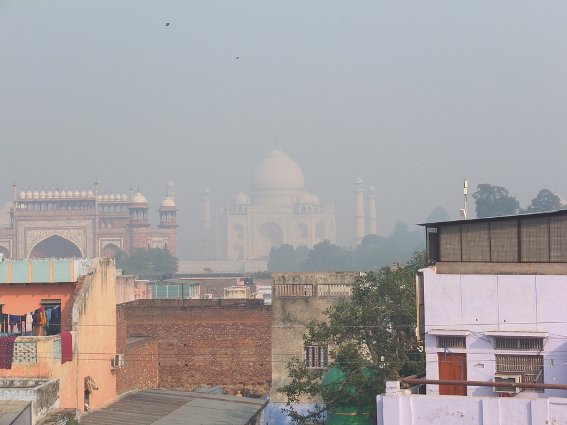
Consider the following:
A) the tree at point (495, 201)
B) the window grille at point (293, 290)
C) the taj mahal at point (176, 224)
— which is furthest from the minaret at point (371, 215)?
the window grille at point (293, 290)

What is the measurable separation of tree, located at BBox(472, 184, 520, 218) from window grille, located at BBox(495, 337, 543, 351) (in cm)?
9867

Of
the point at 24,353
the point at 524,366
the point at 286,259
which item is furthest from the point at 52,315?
the point at 286,259

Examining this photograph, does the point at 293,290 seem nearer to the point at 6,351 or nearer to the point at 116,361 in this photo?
the point at 116,361

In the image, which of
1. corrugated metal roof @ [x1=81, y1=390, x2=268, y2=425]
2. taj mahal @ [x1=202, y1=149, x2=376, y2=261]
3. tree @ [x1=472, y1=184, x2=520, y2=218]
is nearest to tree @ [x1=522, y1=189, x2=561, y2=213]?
tree @ [x1=472, y1=184, x2=520, y2=218]

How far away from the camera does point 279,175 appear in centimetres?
18050

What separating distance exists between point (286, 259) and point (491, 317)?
144 meters

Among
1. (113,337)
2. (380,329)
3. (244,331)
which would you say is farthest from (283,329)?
(380,329)

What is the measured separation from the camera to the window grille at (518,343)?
1230 cm

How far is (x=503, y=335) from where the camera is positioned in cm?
1231

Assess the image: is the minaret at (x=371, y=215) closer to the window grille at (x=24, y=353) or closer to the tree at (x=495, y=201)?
the tree at (x=495, y=201)

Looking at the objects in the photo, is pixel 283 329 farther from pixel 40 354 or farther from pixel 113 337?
pixel 40 354

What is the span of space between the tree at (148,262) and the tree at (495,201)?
111 feet

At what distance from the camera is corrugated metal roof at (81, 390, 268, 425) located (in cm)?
2050

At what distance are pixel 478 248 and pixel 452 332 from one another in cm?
103
